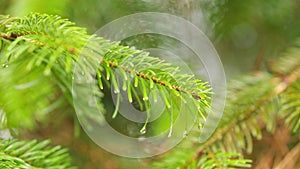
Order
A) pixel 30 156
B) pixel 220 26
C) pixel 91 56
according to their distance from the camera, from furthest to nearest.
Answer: pixel 220 26, pixel 30 156, pixel 91 56

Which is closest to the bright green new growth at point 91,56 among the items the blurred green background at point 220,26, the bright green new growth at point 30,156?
the bright green new growth at point 30,156

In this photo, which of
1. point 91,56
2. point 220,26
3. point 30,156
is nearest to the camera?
point 91,56

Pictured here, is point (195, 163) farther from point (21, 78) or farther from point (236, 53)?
point (236, 53)

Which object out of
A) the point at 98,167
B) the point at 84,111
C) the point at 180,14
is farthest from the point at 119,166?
the point at 180,14

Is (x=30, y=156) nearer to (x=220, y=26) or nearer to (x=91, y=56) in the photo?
(x=91, y=56)

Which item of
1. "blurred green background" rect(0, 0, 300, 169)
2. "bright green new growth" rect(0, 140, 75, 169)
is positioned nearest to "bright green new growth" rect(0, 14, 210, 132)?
"bright green new growth" rect(0, 140, 75, 169)

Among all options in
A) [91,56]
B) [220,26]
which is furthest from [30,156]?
[220,26]

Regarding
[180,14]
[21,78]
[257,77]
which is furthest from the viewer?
[180,14]

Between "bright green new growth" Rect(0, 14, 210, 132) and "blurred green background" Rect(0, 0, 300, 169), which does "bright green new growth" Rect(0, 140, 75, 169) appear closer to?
"bright green new growth" Rect(0, 14, 210, 132)

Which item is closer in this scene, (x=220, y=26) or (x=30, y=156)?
(x=30, y=156)

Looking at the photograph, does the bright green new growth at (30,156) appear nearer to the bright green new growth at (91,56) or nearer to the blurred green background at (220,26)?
the bright green new growth at (91,56)
